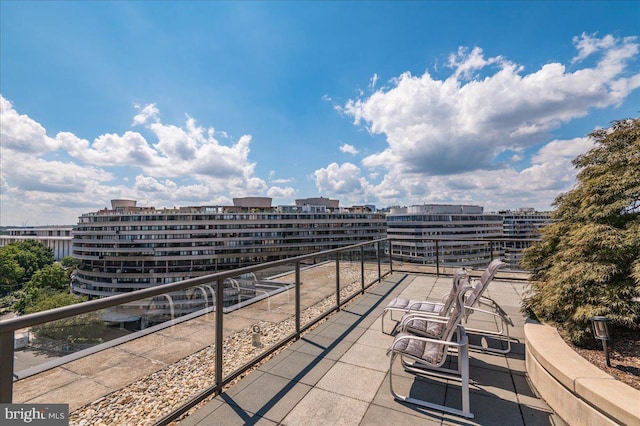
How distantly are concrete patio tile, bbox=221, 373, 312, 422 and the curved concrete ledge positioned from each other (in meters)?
2.01

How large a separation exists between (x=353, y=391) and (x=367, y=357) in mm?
687

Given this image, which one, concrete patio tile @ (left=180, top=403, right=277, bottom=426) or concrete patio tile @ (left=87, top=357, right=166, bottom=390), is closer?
concrete patio tile @ (left=87, top=357, right=166, bottom=390)

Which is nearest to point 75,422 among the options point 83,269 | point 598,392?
point 598,392

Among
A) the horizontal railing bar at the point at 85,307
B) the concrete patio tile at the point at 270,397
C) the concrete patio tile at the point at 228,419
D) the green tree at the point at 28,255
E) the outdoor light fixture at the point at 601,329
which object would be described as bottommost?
the green tree at the point at 28,255

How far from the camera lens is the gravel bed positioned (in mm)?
1894

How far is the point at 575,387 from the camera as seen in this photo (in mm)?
1927

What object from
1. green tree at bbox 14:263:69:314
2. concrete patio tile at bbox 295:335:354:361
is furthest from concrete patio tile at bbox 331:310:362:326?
green tree at bbox 14:263:69:314

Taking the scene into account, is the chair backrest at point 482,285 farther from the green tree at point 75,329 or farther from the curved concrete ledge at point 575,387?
the green tree at point 75,329

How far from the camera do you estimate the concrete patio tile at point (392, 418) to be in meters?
2.05

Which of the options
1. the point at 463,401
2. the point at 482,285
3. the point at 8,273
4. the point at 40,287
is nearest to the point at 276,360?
the point at 463,401

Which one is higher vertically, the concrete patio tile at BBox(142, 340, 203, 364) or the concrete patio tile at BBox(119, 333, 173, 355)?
the concrete patio tile at BBox(119, 333, 173, 355)

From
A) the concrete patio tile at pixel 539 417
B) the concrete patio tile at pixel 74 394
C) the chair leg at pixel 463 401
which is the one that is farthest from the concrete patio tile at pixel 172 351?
the concrete patio tile at pixel 539 417

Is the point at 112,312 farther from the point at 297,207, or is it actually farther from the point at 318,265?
the point at 297,207

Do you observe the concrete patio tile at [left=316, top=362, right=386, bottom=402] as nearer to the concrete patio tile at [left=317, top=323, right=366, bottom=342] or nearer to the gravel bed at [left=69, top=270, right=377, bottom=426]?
the concrete patio tile at [left=317, top=323, right=366, bottom=342]
